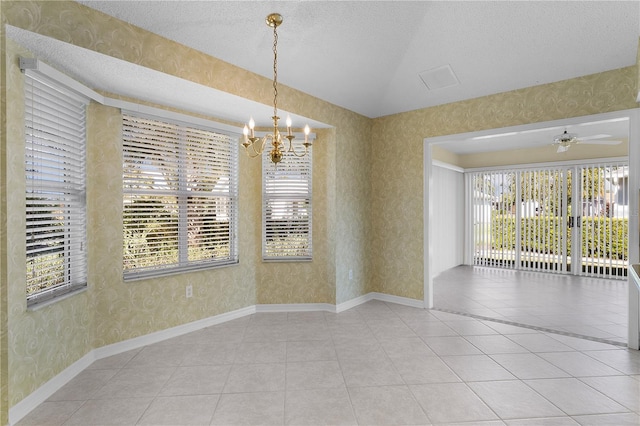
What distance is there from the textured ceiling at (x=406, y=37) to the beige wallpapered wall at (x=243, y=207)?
0.19 metres

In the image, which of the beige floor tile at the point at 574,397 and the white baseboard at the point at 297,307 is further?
the white baseboard at the point at 297,307

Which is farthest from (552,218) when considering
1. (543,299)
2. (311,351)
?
(311,351)

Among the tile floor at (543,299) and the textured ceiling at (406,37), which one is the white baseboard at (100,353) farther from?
the tile floor at (543,299)

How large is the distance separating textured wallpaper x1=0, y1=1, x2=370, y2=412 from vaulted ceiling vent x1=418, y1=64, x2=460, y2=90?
111 cm

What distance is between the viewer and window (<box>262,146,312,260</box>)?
432 centimetres

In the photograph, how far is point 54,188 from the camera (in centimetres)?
255

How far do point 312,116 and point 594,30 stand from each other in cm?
274

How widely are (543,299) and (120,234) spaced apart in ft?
18.3

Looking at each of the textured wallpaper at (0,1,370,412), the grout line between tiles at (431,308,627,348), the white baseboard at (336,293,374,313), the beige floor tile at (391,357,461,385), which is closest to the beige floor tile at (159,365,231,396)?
the textured wallpaper at (0,1,370,412)

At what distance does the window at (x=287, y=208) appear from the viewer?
4.32 m

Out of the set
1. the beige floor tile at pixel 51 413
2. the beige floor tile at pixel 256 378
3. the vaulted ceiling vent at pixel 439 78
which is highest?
the vaulted ceiling vent at pixel 439 78

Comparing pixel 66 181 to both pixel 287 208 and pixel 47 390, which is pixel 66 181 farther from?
pixel 287 208

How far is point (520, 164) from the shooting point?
708cm

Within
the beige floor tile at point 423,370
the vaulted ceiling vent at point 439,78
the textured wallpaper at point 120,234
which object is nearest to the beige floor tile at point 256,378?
the beige floor tile at point 423,370
